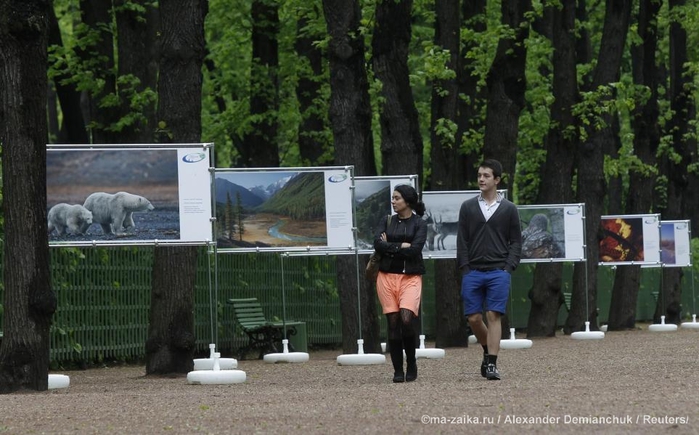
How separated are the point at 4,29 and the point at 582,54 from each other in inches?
987

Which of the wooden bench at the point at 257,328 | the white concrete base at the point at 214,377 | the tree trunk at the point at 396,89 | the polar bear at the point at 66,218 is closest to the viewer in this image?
the white concrete base at the point at 214,377

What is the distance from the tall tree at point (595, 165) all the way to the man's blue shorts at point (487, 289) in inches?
656

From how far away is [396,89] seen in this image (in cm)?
2467

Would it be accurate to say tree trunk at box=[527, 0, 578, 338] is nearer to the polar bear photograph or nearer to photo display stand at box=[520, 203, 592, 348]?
photo display stand at box=[520, 203, 592, 348]

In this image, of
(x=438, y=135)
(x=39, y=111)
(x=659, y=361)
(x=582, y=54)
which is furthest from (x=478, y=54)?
(x=39, y=111)

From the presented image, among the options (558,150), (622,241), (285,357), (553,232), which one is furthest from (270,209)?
(622,241)

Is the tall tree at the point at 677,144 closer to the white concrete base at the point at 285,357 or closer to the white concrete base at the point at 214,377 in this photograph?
the white concrete base at the point at 285,357

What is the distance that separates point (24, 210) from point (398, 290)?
12.1ft

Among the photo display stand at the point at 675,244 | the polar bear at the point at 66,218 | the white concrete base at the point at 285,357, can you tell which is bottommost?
the white concrete base at the point at 285,357

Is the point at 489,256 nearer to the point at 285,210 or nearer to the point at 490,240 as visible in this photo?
the point at 490,240

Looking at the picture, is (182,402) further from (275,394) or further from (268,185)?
(268,185)

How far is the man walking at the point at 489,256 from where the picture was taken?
15.4 metres

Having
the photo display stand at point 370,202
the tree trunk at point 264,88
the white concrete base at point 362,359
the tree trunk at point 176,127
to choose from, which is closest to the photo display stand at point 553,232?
the tree trunk at point 264,88

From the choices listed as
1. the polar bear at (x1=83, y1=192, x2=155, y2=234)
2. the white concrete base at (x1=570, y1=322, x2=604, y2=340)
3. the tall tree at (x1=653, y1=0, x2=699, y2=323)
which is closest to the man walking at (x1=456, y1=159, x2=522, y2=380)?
the polar bear at (x1=83, y1=192, x2=155, y2=234)
